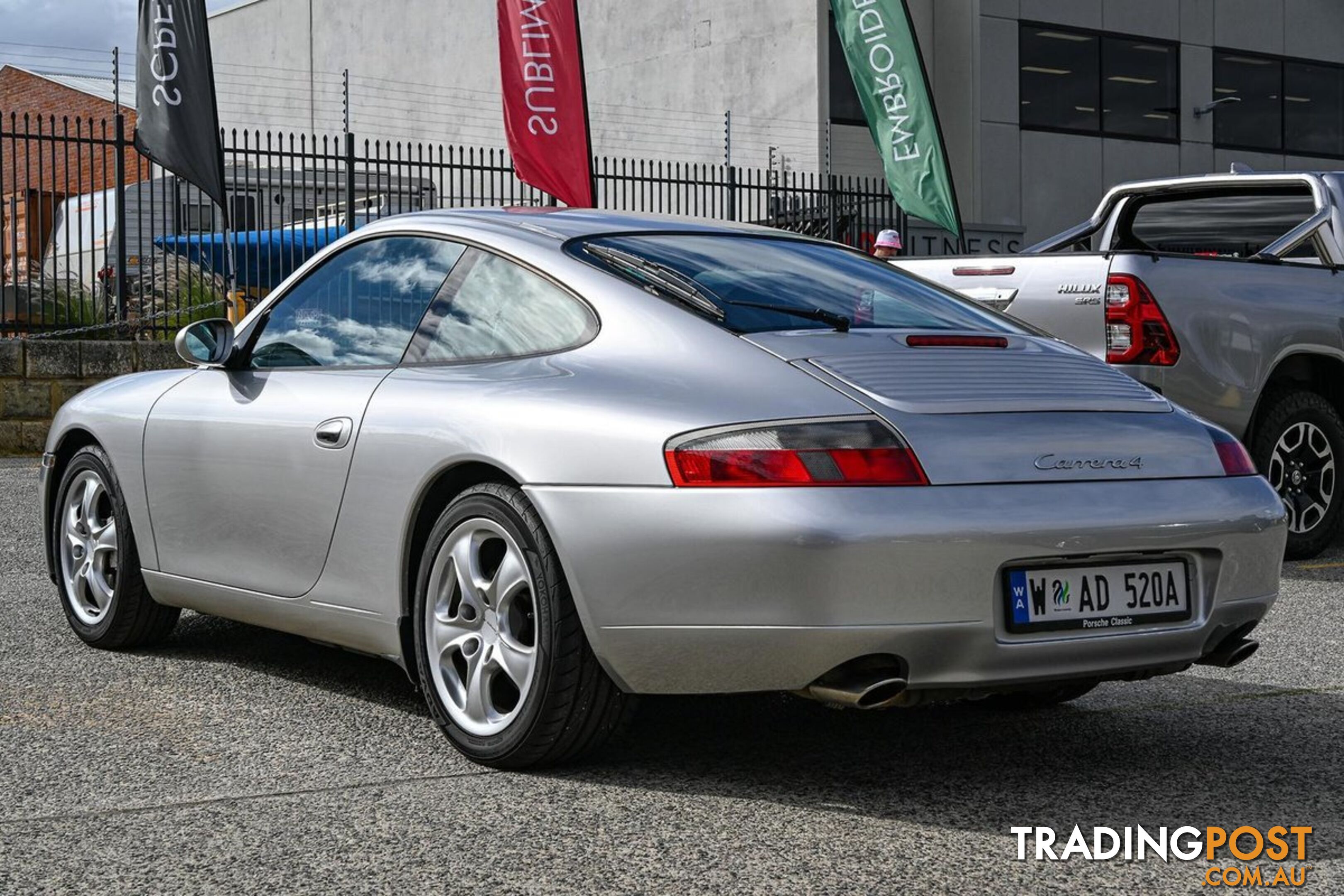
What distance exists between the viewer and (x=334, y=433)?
4531mm

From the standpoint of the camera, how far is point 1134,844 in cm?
349

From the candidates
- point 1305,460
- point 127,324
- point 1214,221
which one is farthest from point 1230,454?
point 127,324

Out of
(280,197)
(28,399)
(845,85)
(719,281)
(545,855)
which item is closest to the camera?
(545,855)

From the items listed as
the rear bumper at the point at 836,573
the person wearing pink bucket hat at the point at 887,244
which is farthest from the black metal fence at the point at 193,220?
the rear bumper at the point at 836,573

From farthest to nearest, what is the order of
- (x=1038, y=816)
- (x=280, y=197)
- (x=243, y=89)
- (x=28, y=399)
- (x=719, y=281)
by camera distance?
(x=243, y=89)
(x=280, y=197)
(x=28, y=399)
(x=719, y=281)
(x=1038, y=816)

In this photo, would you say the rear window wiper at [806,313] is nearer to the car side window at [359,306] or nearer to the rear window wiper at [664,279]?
the rear window wiper at [664,279]

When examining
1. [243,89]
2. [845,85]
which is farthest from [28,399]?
[243,89]

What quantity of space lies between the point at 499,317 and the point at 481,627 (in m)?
0.79

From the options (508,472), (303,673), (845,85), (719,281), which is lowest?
(303,673)

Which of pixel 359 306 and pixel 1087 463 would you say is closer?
pixel 1087 463

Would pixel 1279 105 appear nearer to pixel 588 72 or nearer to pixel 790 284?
pixel 588 72

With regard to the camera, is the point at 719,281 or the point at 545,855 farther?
the point at 719,281

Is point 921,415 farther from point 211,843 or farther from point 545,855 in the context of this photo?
point 211,843

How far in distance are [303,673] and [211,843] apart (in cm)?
186
